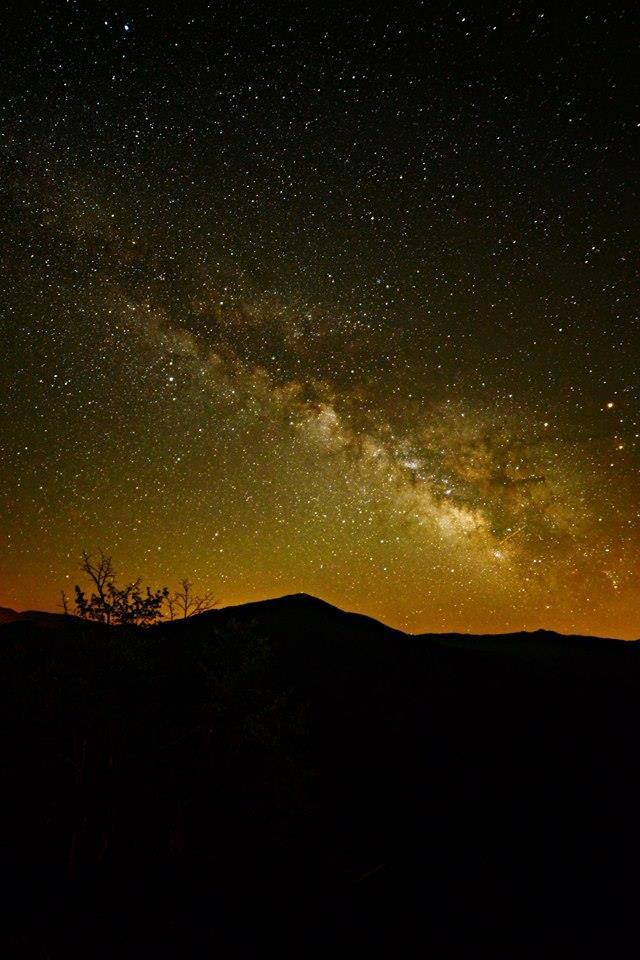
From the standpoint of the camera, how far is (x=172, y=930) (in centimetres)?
1339

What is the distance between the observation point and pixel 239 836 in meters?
15.5

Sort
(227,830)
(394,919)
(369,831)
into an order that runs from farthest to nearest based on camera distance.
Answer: (369,831) < (227,830) < (394,919)

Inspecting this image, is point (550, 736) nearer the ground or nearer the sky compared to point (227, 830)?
nearer the sky

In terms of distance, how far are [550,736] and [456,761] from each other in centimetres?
433

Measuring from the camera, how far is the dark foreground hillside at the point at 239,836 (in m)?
13.6

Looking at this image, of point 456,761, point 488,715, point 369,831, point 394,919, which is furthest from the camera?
point 488,715

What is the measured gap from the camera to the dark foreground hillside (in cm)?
1359

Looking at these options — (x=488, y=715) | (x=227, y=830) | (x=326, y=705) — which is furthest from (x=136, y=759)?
(x=488, y=715)

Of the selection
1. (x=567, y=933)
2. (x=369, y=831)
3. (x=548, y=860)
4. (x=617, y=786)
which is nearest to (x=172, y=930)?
(x=369, y=831)

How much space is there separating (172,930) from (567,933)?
390 inches

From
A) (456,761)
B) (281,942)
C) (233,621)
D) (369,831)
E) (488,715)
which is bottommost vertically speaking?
(281,942)

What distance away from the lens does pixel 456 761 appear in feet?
71.8

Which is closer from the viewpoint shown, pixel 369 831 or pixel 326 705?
pixel 369 831

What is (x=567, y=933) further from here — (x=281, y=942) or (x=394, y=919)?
(x=281, y=942)
